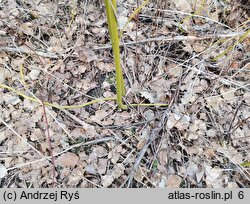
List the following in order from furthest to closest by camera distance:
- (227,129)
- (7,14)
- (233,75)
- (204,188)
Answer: (7,14), (233,75), (227,129), (204,188)

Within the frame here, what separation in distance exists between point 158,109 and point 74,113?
19.7 inches

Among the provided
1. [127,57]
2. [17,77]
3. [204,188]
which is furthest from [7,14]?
[204,188]

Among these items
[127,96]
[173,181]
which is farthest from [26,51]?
[173,181]

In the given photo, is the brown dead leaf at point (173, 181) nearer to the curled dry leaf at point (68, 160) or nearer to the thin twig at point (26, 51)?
the curled dry leaf at point (68, 160)

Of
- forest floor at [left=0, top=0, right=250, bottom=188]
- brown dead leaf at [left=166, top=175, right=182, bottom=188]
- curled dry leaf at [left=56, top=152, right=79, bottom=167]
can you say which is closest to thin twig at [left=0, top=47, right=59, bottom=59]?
forest floor at [left=0, top=0, right=250, bottom=188]

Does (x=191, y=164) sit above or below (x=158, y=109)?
below

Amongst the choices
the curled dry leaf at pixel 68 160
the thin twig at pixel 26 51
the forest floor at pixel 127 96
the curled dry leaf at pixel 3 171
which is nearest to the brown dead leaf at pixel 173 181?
the forest floor at pixel 127 96

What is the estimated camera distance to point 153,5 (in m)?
2.02

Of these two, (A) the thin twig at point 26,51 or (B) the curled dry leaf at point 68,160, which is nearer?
(B) the curled dry leaf at point 68,160

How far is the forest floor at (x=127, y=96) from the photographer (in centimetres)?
149

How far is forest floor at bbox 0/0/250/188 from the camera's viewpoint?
149 cm

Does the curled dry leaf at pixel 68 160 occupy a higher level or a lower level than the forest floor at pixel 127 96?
lower

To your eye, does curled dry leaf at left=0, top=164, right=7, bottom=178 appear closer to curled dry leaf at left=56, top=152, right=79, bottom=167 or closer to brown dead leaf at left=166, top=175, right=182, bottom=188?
curled dry leaf at left=56, top=152, right=79, bottom=167

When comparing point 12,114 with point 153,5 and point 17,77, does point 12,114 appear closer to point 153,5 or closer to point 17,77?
point 17,77
